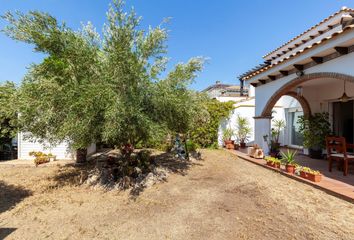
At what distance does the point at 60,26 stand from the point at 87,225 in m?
5.29

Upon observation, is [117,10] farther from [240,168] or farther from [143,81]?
[240,168]

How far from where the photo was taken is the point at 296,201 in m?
5.54

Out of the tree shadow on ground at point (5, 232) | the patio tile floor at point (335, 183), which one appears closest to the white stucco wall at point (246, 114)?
the patio tile floor at point (335, 183)

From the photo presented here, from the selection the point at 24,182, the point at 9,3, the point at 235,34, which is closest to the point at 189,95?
the point at 9,3

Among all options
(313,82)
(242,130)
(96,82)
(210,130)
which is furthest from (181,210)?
(242,130)

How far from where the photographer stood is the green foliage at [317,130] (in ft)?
32.8

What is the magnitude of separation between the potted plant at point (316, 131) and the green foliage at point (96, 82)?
6.86 meters

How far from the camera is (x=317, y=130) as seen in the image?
399 inches

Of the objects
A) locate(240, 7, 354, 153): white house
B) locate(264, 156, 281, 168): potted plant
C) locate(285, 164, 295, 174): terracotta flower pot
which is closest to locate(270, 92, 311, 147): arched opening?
locate(240, 7, 354, 153): white house

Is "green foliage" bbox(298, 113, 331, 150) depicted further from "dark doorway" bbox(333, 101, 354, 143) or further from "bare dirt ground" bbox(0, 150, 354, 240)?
"bare dirt ground" bbox(0, 150, 354, 240)

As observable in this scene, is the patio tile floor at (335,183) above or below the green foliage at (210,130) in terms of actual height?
below

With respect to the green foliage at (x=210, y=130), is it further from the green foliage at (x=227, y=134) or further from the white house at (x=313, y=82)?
the white house at (x=313, y=82)

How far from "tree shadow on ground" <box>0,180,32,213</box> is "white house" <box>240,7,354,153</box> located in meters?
9.72

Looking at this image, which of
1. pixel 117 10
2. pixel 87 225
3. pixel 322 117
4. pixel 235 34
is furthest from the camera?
pixel 235 34
